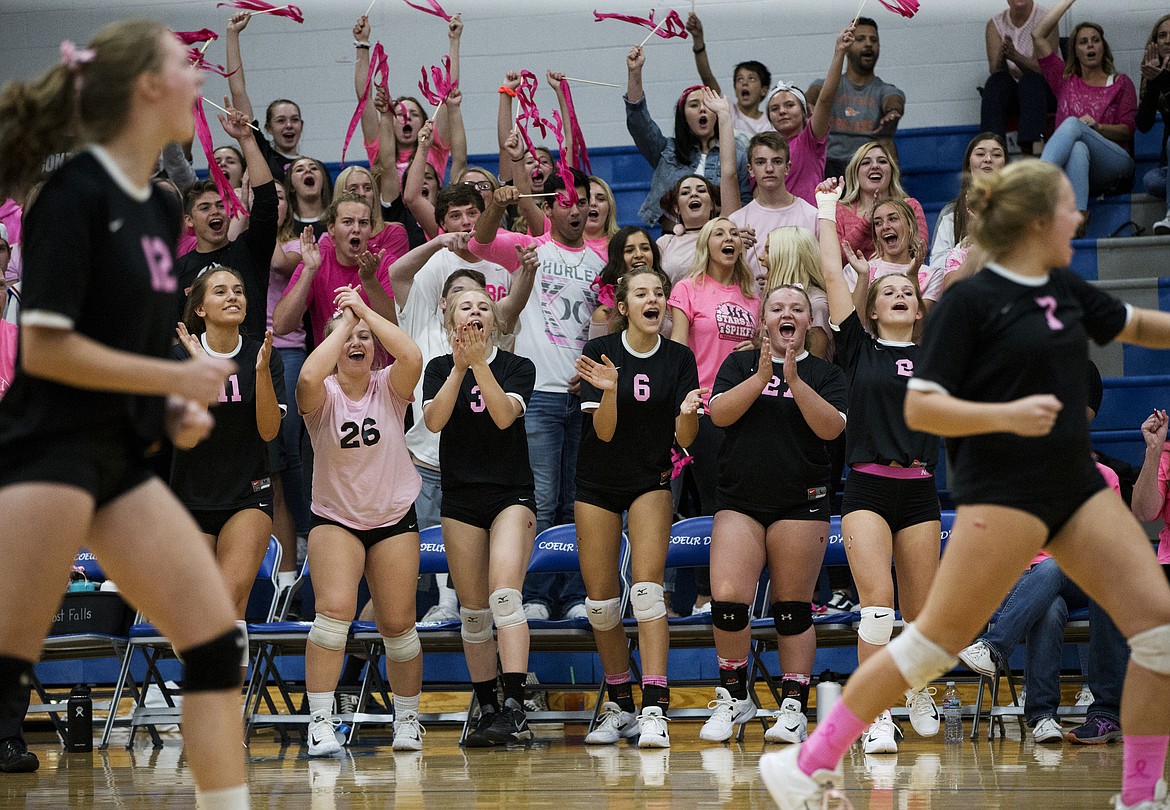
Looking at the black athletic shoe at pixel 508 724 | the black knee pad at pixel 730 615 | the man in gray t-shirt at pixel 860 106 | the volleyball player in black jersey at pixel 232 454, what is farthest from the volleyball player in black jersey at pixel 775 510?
the man in gray t-shirt at pixel 860 106

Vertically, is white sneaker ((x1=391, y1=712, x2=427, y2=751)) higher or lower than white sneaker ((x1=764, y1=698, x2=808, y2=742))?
lower

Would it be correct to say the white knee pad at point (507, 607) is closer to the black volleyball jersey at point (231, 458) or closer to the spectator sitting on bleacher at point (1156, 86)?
the black volleyball jersey at point (231, 458)

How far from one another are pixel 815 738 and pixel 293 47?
8924 millimetres

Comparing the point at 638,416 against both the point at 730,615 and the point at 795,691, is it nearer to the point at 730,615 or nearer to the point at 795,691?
the point at 730,615

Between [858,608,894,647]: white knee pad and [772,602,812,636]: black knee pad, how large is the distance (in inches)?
15.1

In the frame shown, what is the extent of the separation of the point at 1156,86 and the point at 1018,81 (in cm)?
94

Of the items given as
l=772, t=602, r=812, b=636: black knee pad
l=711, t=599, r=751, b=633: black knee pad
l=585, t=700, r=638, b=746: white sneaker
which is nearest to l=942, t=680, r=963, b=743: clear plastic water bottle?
l=772, t=602, r=812, b=636: black knee pad

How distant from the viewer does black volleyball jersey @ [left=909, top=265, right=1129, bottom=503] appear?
3.08 meters

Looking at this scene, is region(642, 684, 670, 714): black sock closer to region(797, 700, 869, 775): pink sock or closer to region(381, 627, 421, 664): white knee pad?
region(381, 627, 421, 664): white knee pad

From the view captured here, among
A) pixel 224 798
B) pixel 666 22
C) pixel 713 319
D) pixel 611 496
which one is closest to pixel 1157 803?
pixel 224 798

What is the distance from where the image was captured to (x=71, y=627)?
6121 millimetres

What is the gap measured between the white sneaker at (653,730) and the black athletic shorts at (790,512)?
89 centimetres

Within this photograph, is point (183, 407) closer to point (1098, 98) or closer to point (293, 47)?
point (1098, 98)

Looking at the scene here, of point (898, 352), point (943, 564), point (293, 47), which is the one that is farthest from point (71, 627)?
point (293, 47)
